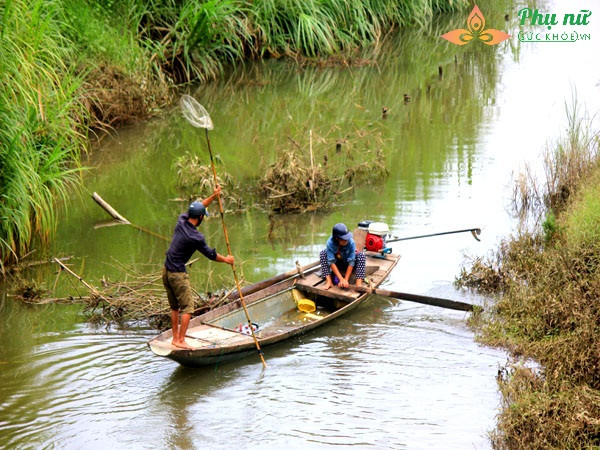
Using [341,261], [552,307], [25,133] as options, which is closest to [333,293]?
[341,261]

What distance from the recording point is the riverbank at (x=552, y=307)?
19.8 feet

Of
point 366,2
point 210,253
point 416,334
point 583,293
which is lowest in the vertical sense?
point 416,334

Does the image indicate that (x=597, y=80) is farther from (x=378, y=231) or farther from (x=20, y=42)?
(x=20, y=42)

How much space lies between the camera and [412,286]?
9.84m

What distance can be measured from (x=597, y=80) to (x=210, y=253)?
13229 mm

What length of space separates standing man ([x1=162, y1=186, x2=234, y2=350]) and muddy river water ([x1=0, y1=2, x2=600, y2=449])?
530 mm

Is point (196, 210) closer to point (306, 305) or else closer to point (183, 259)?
point (183, 259)

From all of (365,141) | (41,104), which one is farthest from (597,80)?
(41,104)

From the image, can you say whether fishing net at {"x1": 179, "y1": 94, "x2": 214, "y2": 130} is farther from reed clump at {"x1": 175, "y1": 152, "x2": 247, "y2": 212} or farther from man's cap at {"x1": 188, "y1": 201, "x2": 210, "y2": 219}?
reed clump at {"x1": 175, "y1": 152, "x2": 247, "y2": 212}

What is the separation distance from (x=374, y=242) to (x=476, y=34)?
17202 mm

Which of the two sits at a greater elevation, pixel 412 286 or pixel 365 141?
pixel 365 141

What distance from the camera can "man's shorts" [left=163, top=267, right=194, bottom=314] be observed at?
24.8 ft

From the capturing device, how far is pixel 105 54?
15.8 meters

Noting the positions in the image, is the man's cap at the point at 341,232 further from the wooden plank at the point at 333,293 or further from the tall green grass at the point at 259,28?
the tall green grass at the point at 259,28
